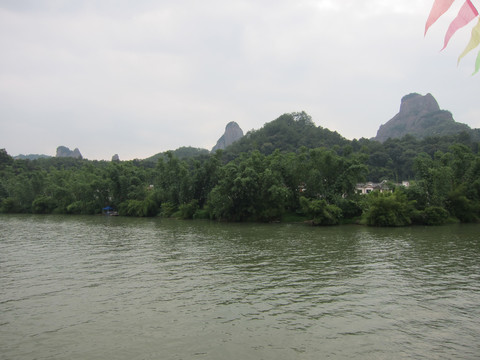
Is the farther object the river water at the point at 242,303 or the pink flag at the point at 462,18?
the river water at the point at 242,303

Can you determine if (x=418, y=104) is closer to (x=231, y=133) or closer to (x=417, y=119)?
(x=417, y=119)

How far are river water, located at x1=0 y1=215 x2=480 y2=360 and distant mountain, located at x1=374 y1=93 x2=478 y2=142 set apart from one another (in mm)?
131663

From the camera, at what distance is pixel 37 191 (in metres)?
65.1

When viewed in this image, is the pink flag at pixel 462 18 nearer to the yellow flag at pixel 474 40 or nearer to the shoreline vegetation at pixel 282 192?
the yellow flag at pixel 474 40

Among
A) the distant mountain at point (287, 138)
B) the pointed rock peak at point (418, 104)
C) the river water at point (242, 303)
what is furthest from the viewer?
the pointed rock peak at point (418, 104)

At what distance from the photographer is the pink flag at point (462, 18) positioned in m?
3.58

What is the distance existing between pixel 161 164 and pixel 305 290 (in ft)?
147

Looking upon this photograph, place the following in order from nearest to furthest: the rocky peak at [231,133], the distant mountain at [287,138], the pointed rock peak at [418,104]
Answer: the distant mountain at [287,138]
the pointed rock peak at [418,104]
the rocky peak at [231,133]

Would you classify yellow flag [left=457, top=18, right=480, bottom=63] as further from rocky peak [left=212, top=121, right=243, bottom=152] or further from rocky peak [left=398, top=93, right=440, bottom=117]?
rocky peak [left=212, top=121, right=243, bottom=152]

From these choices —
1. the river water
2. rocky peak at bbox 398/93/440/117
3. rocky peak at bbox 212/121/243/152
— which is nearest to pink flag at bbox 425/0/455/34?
the river water

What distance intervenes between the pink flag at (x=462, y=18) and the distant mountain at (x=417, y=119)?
143097 millimetres

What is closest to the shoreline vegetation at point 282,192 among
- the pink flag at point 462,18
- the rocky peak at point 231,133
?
the pink flag at point 462,18

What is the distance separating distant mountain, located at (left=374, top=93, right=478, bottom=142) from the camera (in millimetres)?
140625

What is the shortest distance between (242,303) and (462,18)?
385 inches
